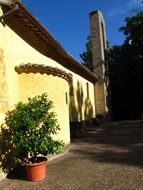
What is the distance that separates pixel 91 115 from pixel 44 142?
56.0ft

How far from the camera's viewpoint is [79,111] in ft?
70.3

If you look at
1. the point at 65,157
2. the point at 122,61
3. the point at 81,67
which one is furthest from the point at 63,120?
the point at 122,61

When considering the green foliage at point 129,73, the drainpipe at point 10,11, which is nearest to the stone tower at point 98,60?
the green foliage at point 129,73

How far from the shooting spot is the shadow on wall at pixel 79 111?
18223 millimetres

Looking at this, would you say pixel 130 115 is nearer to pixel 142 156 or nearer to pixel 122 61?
pixel 122 61

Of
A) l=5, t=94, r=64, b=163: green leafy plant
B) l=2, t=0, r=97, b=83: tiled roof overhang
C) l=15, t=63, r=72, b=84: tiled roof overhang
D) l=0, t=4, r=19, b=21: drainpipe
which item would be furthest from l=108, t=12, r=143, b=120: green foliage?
l=5, t=94, r=64, b=163: green leafy plant

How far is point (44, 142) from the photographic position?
8.51 meters

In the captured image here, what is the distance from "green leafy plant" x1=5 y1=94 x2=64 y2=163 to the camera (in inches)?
332

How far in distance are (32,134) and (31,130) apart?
0.38 ft

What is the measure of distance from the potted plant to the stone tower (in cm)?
1963

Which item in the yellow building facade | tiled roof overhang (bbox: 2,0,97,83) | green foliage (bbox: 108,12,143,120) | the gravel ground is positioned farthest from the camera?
green foliage (bbox: 108,12,143,120)

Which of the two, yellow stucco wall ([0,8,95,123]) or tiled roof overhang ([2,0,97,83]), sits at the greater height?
tiled roof overhang ([2,0,97,83])

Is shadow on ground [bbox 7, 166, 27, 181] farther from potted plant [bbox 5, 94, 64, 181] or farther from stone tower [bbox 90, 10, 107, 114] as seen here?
stone tower [bbox 90, 10, 107, 114]

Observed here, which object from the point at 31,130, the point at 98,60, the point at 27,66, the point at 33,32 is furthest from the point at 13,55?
the point at 98,60
